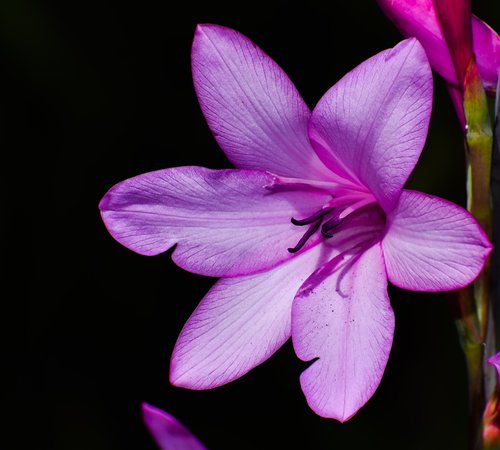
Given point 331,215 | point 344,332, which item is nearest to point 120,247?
point 331,215

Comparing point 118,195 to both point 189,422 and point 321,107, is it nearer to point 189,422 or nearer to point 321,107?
point 321,107

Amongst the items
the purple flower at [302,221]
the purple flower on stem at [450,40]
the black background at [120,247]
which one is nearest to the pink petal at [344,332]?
the purple flower at [302,221]

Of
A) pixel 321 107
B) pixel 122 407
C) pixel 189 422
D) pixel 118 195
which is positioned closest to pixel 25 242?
pixel 122 407

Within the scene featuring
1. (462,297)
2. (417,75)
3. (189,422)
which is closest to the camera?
(417,75)

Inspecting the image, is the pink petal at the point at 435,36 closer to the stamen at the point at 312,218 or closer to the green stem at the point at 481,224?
the green stem at the point at 481,224

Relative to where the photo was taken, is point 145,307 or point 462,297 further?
point 145,307

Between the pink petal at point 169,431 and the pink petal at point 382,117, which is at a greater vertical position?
the pink petal at point 382,117

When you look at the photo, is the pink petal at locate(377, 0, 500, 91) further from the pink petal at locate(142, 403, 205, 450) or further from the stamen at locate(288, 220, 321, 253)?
the pink petal at locate(142, 403, 205, 450)
